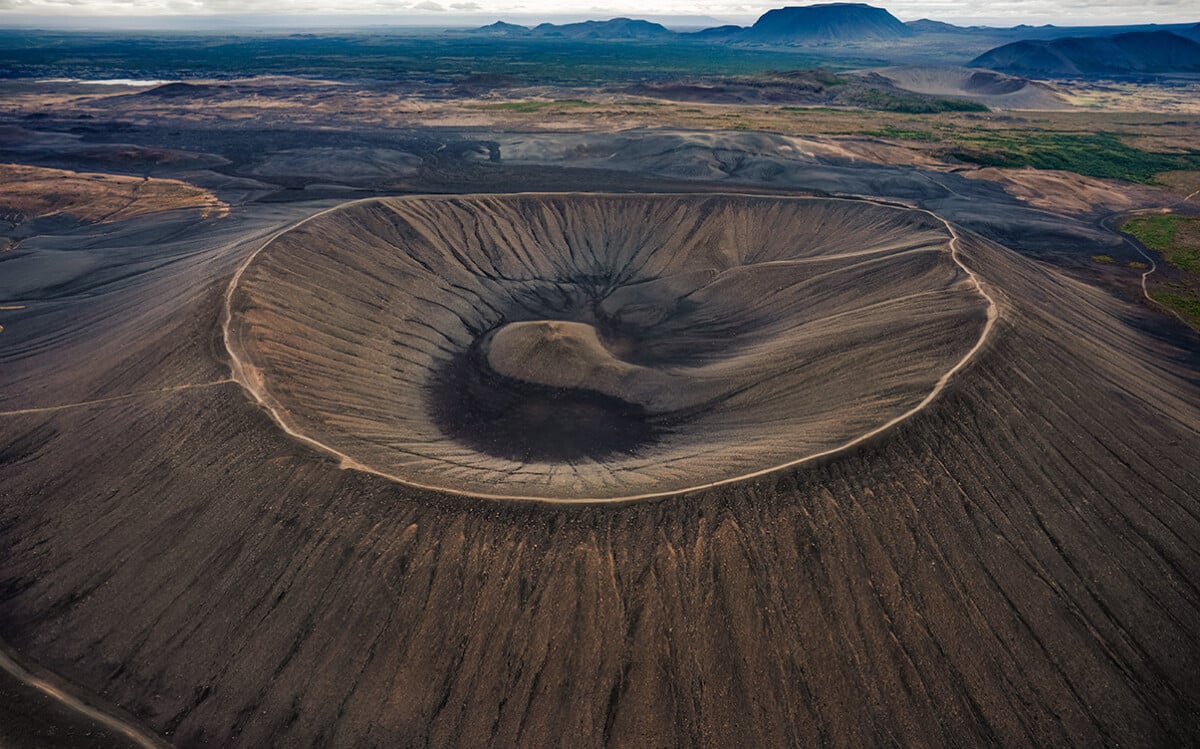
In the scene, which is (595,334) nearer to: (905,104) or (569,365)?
(569,365)

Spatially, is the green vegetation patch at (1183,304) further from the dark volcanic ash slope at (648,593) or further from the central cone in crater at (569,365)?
the central cone in crater at (569,365)

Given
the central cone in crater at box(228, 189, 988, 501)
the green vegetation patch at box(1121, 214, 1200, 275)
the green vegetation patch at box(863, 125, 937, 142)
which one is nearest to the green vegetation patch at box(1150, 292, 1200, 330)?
the green vegetation patch at box(1121, 214, 1200, 275)

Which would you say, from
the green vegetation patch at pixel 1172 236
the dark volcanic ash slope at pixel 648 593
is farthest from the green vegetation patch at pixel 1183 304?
the dark volcanic ash slope at pixel 648 593

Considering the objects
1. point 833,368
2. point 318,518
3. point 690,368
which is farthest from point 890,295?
point 318,518

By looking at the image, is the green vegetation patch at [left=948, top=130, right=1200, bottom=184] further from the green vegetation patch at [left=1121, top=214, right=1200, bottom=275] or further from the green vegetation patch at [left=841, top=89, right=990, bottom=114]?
the green vegetation patch at [left=841, top=89, right=990, bottom=114]

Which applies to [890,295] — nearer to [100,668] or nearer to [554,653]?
[554,653]

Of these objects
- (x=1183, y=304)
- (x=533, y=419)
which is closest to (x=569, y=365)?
(x=533, y=419)
